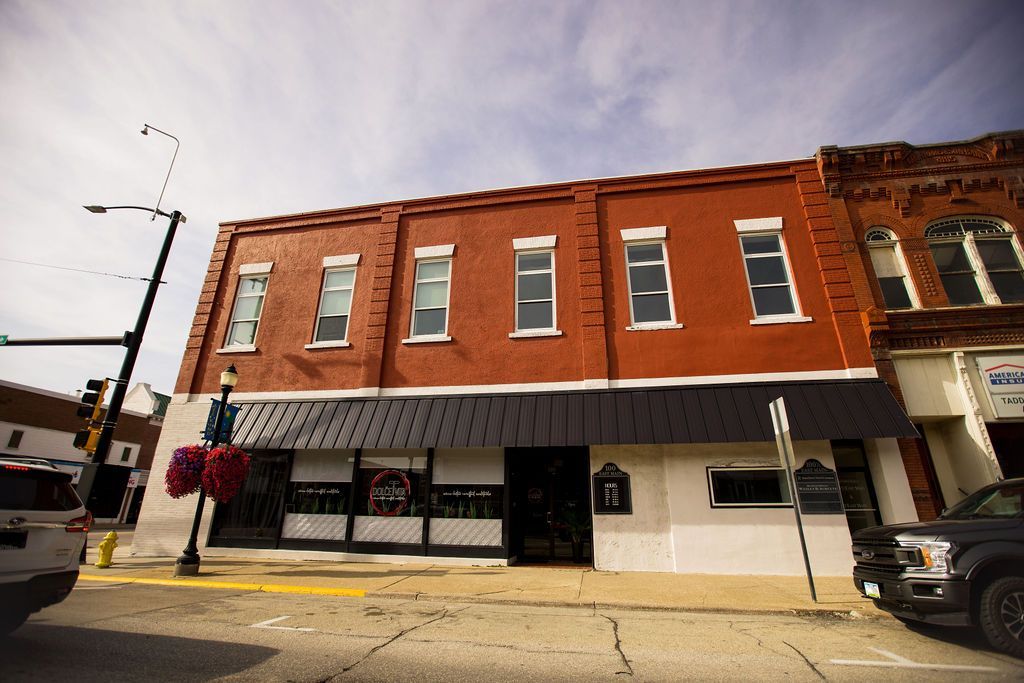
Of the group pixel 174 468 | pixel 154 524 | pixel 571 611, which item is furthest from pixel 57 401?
pixel 571 611

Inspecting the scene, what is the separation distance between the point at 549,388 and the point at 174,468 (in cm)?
834

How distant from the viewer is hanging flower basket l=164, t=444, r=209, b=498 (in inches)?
377

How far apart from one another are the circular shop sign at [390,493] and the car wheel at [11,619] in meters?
6.76

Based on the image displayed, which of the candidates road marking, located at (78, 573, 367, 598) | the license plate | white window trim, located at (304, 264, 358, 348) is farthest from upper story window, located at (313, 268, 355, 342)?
the license plate

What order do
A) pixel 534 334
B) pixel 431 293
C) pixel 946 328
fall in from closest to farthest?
1. pixel 946 328
2. pixel 534 334
3. pixel 431 293

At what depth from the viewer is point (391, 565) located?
10.4 m

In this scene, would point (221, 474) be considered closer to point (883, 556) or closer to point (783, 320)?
point (883, 556)

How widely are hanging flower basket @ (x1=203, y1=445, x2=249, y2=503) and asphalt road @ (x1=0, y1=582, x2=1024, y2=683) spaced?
2757 mm

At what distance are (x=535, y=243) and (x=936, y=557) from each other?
32.9 feet

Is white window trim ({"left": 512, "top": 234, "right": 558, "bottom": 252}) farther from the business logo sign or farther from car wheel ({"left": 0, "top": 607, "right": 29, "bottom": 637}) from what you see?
car wheel ({"left": 0, "top": 607, "right": 29, "bottom": 637})

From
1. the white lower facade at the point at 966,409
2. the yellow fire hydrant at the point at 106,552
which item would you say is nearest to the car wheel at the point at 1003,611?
the white lower facade at the point at 966,409

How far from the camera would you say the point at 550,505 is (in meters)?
11.1

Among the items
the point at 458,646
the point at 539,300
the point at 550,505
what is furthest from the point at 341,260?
the point at 458,646

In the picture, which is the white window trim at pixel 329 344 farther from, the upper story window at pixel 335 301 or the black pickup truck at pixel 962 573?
the black pickup truck at pixel 962 573
